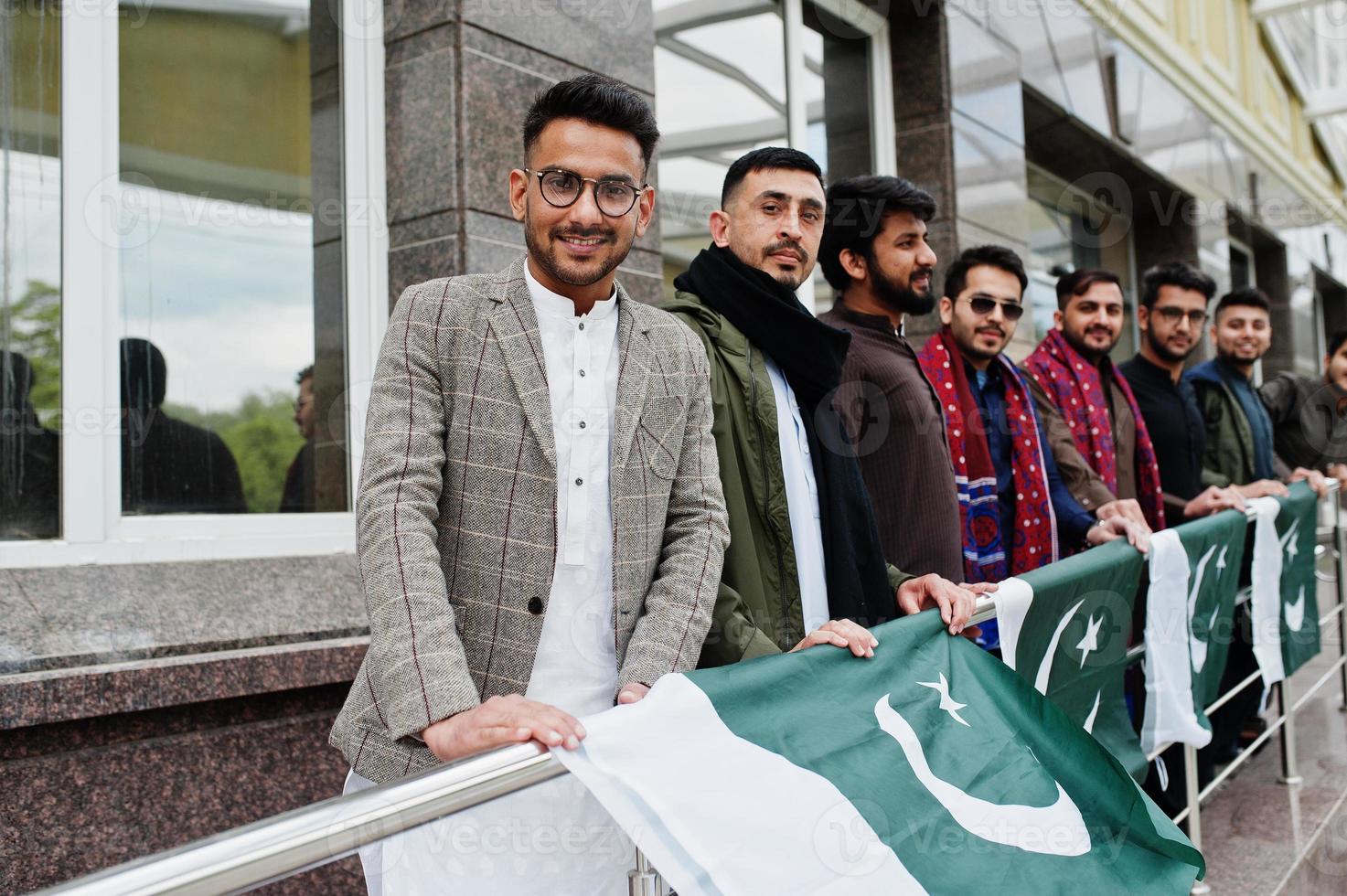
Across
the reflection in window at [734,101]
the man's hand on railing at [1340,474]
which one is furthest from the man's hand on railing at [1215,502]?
the reflection in window at [734,101]

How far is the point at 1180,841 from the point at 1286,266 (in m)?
13.0

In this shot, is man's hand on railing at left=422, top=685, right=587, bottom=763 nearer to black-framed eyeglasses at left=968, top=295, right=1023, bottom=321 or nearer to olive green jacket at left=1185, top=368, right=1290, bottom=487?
black-framed eyeglasses at left=968, top=295, right=1023, bottom=321

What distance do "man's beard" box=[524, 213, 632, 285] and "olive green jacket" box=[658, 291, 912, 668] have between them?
1.59ft

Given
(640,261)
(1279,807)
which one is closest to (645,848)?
(640,261)

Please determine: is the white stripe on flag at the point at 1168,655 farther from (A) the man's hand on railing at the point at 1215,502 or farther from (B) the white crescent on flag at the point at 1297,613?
(B) the white crescent on flag at the point at 1297,613

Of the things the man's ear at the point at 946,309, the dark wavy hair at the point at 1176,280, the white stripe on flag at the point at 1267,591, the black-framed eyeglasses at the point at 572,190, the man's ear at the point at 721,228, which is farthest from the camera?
the dark wavy hair at the point at 1176,280

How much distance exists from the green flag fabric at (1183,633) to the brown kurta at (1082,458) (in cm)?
38

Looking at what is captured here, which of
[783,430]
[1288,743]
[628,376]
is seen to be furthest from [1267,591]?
[628,376]

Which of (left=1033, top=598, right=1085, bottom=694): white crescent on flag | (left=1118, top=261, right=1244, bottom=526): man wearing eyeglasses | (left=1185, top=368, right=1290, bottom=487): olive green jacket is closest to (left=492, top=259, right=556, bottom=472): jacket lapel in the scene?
(left=1033, top=598, right=1085, bottom=694): white crescent on flag

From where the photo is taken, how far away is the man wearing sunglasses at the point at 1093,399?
13.9 feet

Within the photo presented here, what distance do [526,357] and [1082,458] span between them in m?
2.77

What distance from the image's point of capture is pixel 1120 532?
3496 mm

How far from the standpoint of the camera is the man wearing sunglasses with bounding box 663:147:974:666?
235 centimetres

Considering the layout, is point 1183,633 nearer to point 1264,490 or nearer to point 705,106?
point 1264,490
